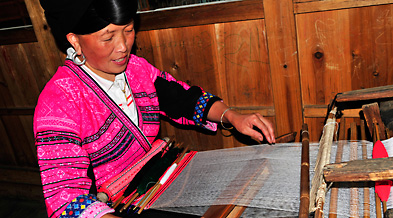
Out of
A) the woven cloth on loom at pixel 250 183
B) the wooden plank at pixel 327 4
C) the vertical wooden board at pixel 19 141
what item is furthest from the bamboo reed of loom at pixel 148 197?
the vertical wooden board at pixel 19 141

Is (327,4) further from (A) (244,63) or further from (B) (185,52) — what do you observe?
(B) (185,52)

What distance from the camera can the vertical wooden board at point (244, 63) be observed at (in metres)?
2.45

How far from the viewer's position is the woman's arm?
1.86 m

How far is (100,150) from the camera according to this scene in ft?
5.91

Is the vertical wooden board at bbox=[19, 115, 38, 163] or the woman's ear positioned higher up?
the woman's ear

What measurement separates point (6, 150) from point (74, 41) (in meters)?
2.91

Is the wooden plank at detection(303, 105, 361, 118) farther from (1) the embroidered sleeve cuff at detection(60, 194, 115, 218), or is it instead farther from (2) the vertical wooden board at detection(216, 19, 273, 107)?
(1) the embroidered sleeve cuff at detection(60, 194, 115, 218)

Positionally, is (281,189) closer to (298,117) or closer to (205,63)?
(298,117)

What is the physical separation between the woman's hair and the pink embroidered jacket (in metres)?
0.26

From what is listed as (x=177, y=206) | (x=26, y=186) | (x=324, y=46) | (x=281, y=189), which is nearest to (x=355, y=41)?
(x=324, y=46)

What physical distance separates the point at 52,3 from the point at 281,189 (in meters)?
1.26

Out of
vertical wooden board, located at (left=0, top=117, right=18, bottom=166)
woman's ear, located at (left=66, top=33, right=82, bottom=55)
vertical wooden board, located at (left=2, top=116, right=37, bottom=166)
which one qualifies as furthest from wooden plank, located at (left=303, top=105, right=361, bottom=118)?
vertical wooden board, located at (left=0, top=117, right=18, bottom=166)

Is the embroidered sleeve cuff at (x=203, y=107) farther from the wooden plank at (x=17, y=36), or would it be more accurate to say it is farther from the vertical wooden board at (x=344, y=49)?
the wooden plank at (x=17, y=36)

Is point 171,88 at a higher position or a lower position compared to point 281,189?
higher
